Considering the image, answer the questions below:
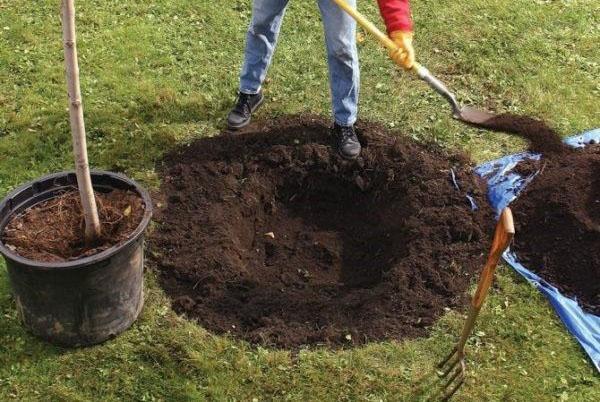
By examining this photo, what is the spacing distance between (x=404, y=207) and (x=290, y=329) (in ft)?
4.44

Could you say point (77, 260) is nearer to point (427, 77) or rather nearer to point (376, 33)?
point (376, 33)

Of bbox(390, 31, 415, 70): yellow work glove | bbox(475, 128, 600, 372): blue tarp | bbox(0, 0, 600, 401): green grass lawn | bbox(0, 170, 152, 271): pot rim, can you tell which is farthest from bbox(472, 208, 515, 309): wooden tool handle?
bbox(0, 170, 152, 271): pot rim

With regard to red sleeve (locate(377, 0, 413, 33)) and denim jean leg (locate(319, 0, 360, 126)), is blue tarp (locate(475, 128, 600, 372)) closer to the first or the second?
denim jean leg (locate(319, 0, 360, 126))

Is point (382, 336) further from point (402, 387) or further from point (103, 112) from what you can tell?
point (103, 112)

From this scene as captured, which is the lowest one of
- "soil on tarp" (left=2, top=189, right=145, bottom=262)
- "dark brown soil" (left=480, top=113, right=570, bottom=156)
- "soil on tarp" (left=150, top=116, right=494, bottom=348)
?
"soil on tarp" (left=150, top=116, right=494, bottom=348)

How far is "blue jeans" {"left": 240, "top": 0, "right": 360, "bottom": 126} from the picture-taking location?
4660mm

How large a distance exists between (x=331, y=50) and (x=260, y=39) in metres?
0.63

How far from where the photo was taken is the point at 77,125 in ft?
11.1

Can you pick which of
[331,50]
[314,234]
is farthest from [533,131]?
[314,234]

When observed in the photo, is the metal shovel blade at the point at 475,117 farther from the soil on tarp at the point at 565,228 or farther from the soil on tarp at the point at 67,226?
the soil on tarp at the point at 67,226

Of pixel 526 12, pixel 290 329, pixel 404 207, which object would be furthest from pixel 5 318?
pixel 526 12

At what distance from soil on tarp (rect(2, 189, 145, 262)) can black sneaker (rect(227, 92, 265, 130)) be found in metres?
1.65

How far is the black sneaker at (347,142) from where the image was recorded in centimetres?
515

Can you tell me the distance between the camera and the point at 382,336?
13.3 feet
